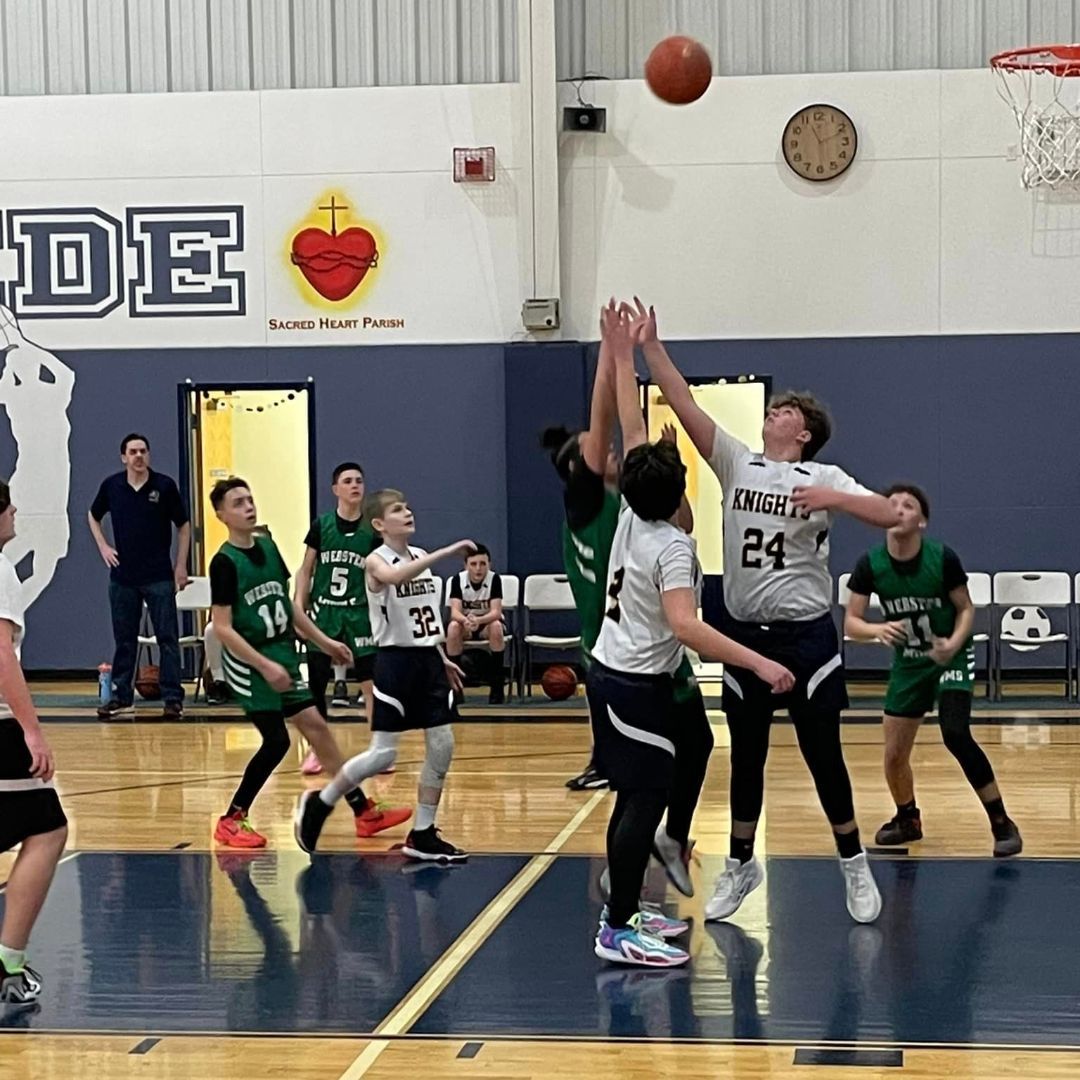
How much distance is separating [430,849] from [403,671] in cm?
78

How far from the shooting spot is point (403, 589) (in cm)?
740

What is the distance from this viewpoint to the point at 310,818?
297 inches

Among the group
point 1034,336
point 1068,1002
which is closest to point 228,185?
point 1034,336

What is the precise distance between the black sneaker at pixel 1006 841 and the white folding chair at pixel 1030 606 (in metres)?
5.18

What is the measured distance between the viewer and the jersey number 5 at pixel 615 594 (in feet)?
18.8

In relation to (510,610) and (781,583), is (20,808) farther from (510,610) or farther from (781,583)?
(510,610)

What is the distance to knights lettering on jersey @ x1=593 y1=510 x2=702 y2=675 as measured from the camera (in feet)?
18.3

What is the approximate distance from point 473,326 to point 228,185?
228cm

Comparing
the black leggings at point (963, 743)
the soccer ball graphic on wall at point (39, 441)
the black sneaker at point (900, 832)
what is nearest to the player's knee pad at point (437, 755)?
the black sneaker at point (900, 832)

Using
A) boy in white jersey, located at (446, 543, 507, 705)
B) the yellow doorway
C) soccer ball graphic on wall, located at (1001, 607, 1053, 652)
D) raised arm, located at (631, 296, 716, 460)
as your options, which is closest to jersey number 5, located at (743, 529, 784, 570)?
raised arm, located at (631, 296, 716, 460)

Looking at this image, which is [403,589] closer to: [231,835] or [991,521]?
[231,835]

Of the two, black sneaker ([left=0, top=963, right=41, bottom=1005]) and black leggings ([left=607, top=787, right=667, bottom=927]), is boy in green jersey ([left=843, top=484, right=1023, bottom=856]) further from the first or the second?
black sneaker ([left=0, top=963, right=41, bottom=1005])

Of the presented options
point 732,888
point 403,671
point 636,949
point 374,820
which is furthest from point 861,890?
point 374,820

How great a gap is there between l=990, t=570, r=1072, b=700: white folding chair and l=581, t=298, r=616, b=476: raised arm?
276 inches
